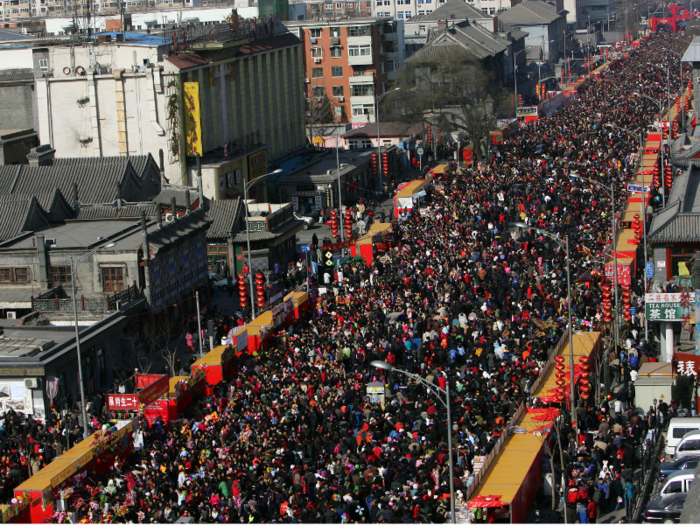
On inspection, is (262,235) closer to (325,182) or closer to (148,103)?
(148,103)

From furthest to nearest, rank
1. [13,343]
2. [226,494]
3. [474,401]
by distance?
1. [13,343]
2. [474,401]
3. [226,494]

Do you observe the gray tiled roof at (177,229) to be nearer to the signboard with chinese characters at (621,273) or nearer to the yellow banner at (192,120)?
the yellow banner at (192,120)

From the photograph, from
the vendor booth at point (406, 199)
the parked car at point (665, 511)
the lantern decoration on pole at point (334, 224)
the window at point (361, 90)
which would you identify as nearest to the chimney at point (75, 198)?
the lantern decoration on pole at point (334, 224)

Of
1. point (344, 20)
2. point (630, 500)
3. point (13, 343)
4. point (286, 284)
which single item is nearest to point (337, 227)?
point (286, 284)

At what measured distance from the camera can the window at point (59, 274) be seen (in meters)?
46.8

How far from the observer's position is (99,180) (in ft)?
196

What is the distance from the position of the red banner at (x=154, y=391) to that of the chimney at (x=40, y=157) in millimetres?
28624

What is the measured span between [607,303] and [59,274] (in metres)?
22.2

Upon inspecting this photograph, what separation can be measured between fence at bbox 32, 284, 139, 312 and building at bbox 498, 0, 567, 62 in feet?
370

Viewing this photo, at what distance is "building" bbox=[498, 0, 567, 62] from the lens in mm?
152000

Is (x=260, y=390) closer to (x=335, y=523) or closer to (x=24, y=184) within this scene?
(x=335, y=523)

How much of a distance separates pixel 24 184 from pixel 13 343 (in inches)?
851

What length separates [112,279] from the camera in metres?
47.3

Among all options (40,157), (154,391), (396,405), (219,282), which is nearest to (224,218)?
(219,282)
